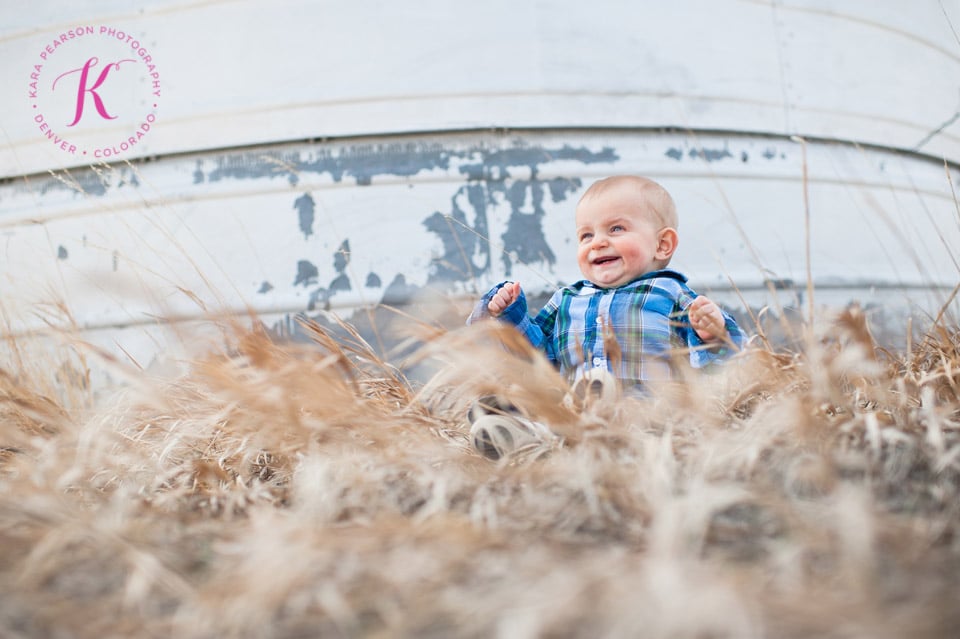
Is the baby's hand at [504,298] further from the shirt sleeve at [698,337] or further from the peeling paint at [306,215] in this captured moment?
the peeling paint at [306,215]

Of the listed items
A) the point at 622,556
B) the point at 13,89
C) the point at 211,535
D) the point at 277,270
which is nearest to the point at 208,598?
the point at 211,535

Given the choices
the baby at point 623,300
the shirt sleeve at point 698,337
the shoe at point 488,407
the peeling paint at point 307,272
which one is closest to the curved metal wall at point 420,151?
the peeling paint at point 307,272

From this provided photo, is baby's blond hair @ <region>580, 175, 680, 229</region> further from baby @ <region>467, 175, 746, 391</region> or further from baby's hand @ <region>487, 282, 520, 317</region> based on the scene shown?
baby's hand @ <region>487, 282, 520, 317</region>

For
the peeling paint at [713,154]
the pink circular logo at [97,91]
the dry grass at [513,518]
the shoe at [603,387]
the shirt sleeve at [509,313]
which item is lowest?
the dry grass at [513,518]

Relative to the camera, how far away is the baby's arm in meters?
1.64

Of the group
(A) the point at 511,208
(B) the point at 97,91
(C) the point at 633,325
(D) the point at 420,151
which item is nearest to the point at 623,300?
(C) the point at 633,325

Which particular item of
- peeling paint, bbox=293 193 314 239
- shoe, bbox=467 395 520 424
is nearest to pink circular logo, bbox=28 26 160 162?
peeling paint, bbox=293 193 314 239

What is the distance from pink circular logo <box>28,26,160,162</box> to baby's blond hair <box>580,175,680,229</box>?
5.07ft

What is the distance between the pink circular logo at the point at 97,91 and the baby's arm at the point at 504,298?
148cm

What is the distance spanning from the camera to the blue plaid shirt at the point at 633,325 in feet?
5.39

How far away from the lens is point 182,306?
2535mm

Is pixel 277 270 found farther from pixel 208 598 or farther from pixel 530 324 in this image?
pixel 208 598

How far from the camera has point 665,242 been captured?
1759mm

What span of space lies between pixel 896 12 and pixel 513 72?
1.47 meters
